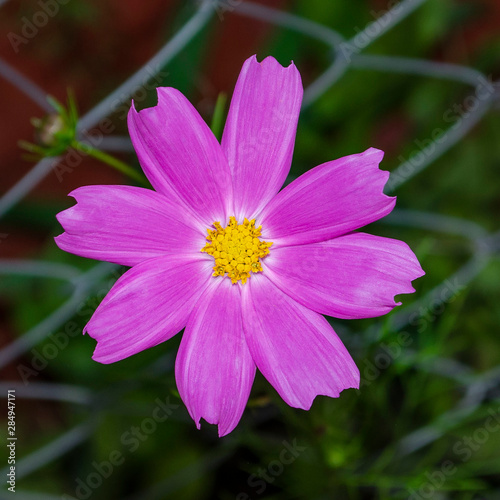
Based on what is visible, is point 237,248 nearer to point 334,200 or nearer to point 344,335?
point 334,200

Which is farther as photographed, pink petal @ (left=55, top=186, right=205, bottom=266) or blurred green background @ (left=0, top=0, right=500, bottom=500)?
blurred green background @ (left=0, top=0, right=500, bottom=500)

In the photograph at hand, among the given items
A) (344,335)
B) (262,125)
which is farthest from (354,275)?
(344,335)

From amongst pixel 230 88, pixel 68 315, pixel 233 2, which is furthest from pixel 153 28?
pixel 68 315

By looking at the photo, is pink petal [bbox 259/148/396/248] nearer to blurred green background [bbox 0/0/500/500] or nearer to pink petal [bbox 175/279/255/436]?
pink petal [bbox 175/279/255/436]

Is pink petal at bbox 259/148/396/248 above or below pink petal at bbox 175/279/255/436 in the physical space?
above

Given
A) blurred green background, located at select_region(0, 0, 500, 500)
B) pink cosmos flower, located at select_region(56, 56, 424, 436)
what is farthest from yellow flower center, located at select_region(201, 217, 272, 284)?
blurred green background, located at select_region(0, 0, 500, 500)

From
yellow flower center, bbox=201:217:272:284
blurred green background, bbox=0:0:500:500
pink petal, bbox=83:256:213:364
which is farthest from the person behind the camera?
blurred green background, bbox=0:0:500:500

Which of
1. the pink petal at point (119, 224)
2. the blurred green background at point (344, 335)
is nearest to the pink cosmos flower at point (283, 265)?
the pink petal at point (119, 224)
